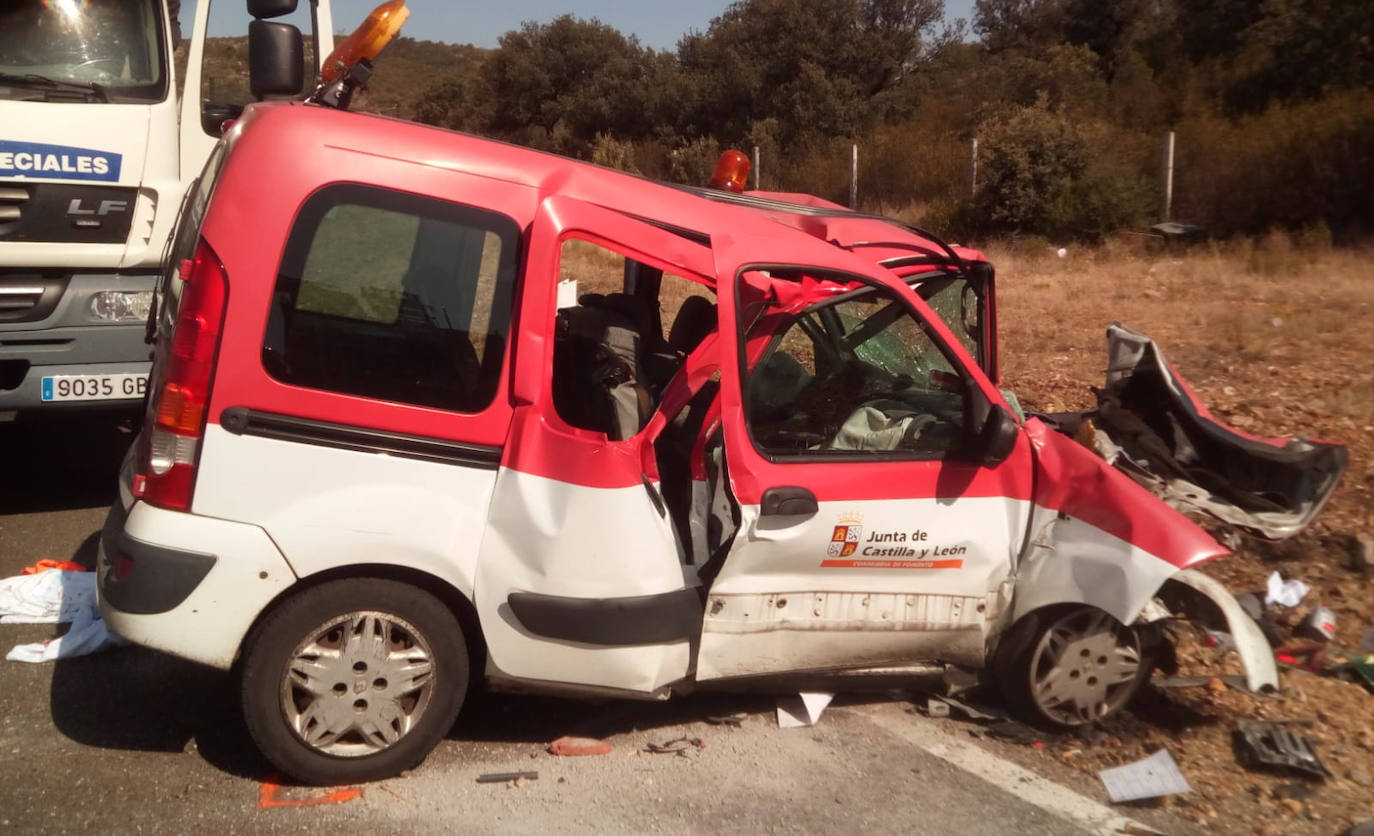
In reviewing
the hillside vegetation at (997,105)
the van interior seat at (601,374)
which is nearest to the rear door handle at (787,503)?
the van interior seat at (601,374)

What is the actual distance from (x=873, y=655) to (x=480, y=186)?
214 cm

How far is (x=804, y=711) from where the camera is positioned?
14.4ft

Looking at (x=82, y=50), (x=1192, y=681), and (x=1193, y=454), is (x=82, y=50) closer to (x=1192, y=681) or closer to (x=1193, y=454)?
(x=1193, y=454)

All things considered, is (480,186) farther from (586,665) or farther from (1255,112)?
(1255,112)

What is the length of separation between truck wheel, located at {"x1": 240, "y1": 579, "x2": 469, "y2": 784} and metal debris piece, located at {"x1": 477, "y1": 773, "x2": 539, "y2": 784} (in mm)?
233

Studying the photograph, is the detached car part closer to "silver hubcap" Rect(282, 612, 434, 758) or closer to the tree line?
"silver hubcap" Rect(282, 612, 434, 758)

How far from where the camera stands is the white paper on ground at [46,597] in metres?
4.85

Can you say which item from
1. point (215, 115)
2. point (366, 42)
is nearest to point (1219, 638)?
point (366, 42)

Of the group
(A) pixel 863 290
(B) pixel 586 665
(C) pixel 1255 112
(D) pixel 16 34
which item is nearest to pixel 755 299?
(A) pixel 863 290

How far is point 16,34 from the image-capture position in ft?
19.8

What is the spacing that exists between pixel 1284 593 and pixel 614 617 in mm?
3252

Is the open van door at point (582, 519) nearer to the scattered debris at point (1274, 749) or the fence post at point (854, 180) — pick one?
the scattered debris at point (1274, 749)

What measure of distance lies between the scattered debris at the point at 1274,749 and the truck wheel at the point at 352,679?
280cm

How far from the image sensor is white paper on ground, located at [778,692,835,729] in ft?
14.2
